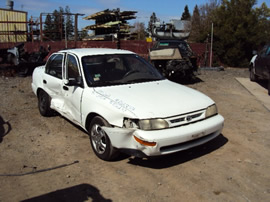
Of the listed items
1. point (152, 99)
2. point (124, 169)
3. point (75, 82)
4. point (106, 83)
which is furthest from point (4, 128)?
point (152, 99)

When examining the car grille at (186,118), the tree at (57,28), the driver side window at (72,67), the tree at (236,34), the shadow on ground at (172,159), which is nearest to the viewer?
the car grille at (186,118)

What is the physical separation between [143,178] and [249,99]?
581 cm

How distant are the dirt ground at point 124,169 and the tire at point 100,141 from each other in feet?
0.45

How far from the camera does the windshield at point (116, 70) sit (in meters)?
4.45

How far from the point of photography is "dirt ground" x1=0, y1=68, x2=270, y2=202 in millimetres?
3184

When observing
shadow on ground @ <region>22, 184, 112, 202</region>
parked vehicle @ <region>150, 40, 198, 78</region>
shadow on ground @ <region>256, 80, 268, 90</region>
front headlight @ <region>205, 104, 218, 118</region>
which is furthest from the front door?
shadow on ground @ <region>256, 80, 268, 90</region>

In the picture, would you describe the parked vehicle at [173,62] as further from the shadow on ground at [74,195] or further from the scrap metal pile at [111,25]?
the scrap metal pile at [111,25]

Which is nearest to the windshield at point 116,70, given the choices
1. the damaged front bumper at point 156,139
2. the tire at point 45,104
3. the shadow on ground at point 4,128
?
the damaged front bumper at point 156,139

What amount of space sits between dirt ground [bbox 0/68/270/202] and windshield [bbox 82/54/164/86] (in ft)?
3.79

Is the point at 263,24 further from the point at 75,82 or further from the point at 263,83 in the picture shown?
the point at 75,82

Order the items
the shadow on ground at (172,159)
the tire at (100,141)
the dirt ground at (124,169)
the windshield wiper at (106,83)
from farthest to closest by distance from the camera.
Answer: the windshield wiper at (106,83) → the shadow on ground at (172,159) → the tire at (100,141) → the dirt ground at (124,169)

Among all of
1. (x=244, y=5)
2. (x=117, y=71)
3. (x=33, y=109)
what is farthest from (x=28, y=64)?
(x=244, y=5)

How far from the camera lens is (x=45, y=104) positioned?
5.93 m

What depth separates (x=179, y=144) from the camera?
143 inches
